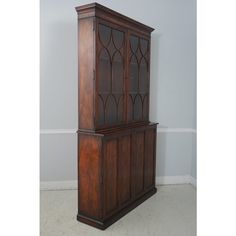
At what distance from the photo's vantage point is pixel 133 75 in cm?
328

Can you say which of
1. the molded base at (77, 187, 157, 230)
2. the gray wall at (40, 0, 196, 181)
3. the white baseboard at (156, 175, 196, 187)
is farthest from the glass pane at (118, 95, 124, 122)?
the white baseboard at (156, 175, 196, 187)

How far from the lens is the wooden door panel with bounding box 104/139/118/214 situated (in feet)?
8.75

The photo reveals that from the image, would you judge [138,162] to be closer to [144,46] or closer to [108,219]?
[108,219]

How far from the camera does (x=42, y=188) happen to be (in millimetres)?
3662

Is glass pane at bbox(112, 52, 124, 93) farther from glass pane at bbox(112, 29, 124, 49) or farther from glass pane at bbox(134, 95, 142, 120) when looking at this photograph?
glass pane at bbox(134, 95, 142, 120)

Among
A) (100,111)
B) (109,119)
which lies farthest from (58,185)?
(100,111)

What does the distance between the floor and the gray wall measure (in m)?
0.45

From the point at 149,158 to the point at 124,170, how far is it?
576 mm
